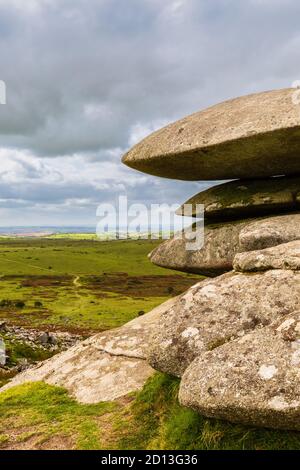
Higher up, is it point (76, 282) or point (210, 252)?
point (210, 252)

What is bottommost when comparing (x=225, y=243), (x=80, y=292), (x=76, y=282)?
(x=76, y=282)

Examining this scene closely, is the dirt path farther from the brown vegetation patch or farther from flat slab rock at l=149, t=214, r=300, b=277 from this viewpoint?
flat slab rock at l=149, t=214, r=300, b=277

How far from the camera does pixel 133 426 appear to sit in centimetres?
1167

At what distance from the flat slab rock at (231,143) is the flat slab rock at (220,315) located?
5.61m

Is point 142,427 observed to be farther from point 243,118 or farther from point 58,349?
point 58,349

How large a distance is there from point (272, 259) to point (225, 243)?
574 cm

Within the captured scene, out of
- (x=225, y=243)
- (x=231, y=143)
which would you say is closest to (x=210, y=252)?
(x=225, y=243)

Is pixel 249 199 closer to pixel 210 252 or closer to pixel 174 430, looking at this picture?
pixel 210 252

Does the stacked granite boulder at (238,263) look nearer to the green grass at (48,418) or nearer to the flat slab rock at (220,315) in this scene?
the flat slab rock at (220,315)

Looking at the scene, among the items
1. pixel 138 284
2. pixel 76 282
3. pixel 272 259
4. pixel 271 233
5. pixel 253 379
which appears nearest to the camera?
pixel 253 379

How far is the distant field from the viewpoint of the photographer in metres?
81.4

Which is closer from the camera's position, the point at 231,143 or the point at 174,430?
the point at 174,430

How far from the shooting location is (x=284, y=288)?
11961 mm

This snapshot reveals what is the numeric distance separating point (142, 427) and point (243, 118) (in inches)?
446
